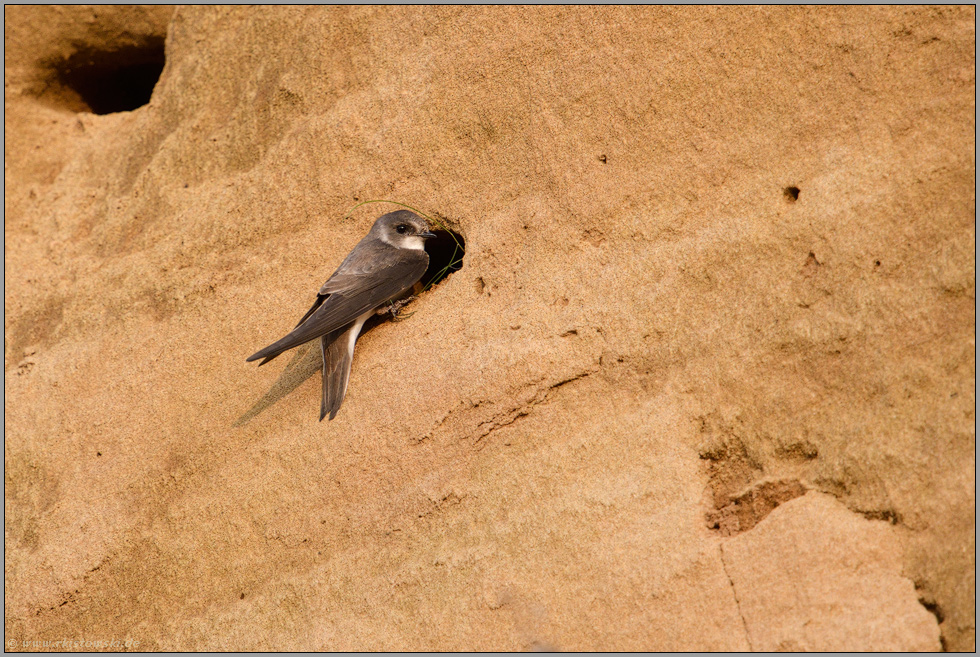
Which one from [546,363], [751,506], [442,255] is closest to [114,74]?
[442,255]

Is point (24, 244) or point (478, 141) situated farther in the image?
point (24, 244)

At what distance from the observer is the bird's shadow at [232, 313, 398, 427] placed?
263 centimetres

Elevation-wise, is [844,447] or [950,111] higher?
[950,111]

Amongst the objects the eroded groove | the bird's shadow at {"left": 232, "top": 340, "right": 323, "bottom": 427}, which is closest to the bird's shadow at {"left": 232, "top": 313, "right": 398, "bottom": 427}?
the bird's shadow at {"left": 232, "top": 340, "right": 323, "bottom": 427}

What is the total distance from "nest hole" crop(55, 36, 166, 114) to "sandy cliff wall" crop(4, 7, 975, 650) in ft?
4.67

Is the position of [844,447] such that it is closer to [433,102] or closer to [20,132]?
[433,102]

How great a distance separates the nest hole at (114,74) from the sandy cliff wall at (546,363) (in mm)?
1424

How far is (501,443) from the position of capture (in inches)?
88.8

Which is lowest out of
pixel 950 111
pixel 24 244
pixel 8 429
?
pixel 8 429

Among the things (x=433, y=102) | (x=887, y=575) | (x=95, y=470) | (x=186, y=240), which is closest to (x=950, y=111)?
(x=887, y=575)

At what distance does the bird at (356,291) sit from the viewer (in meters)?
2.47

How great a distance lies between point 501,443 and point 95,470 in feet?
5.18

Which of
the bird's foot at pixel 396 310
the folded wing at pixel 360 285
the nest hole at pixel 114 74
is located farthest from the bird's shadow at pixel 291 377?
the nest hole at pixel 114 74

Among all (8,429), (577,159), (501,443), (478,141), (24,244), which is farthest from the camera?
(24,244)
